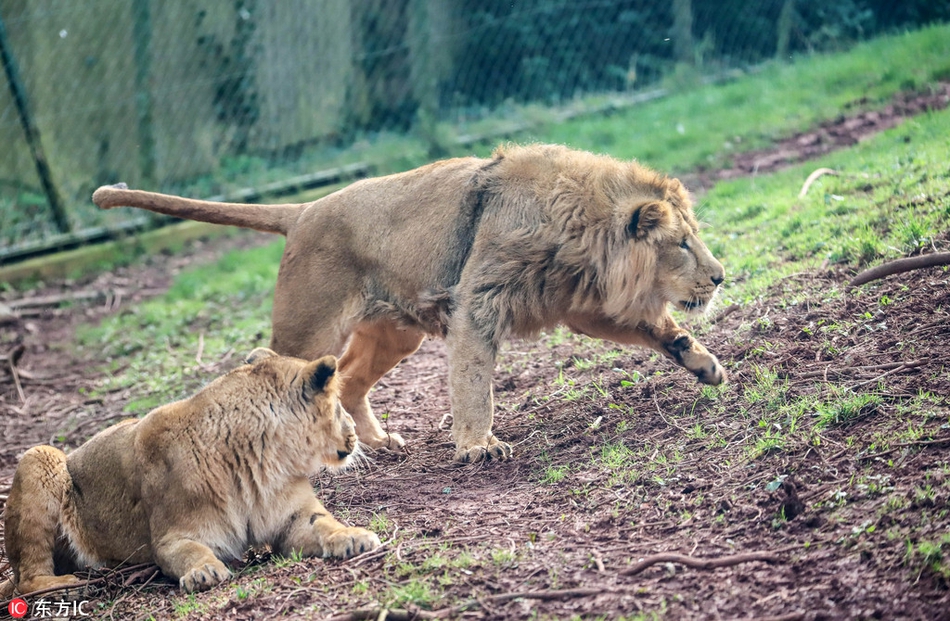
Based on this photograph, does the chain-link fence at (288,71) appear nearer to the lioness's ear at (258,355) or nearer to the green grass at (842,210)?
the green grass at (842,210)

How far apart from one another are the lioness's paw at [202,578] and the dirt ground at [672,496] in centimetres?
7

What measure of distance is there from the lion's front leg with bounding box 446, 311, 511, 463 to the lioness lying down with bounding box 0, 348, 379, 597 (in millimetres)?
625

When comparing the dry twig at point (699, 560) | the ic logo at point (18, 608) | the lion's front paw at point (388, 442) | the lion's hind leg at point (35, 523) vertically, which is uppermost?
the dry twig at point (699, 560)

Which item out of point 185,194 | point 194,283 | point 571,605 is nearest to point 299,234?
point 571,605

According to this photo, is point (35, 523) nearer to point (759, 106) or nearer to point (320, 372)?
point (320, 372)

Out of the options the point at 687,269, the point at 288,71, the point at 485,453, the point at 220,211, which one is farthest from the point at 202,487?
Answer: the point at 288,71

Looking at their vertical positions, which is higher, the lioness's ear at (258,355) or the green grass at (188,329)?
the lioness's ear at (258,355)

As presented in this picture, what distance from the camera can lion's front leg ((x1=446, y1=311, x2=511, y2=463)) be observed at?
15.3 ft

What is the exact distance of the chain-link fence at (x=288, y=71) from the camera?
9.70 meters

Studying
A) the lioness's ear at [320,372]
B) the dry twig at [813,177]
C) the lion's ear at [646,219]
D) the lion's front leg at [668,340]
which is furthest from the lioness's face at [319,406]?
the dry twig at [813,177]

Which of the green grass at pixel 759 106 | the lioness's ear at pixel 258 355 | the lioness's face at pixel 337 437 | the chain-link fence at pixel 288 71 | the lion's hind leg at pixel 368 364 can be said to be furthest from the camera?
the chain-link fence at pixel 288 71

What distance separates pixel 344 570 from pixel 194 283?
591cm

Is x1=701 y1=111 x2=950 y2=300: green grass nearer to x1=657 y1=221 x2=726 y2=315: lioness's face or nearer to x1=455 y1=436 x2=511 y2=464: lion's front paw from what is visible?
x1=657 y1=221 x2=726 y2=315: lioness's face

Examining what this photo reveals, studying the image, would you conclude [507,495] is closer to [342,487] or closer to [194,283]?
[342,487]
